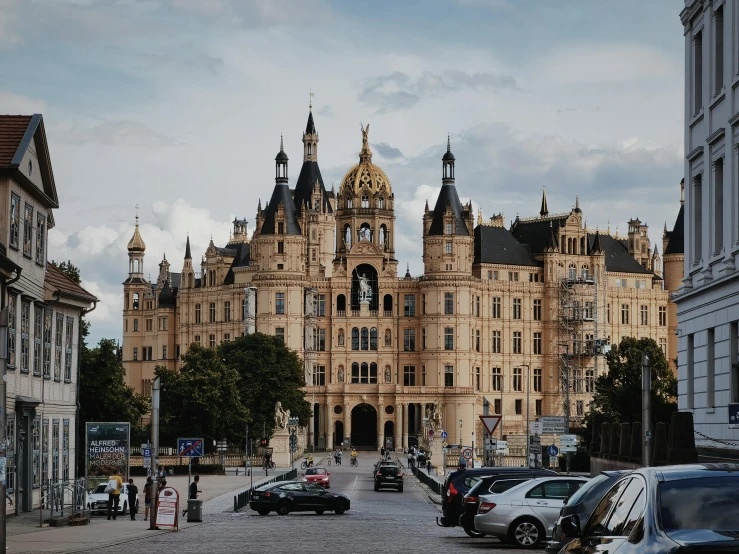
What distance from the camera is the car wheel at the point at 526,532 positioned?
96.6ft

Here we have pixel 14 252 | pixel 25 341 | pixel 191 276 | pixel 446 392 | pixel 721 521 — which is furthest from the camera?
pixel 191 276

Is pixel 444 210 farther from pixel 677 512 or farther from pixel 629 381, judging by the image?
pixel 677 512

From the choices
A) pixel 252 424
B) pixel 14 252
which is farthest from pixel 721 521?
pixel 252 424

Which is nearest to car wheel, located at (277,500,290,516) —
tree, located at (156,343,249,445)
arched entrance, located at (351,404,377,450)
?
tree, located at (156,343,249,445)

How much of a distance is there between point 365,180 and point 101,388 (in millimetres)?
86286

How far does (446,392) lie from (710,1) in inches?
4732

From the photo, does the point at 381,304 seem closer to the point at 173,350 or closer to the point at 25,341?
the point at 173,350

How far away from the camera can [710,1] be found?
34312mm

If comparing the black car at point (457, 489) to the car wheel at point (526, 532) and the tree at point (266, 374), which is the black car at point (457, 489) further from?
the tree at point (266, 374)

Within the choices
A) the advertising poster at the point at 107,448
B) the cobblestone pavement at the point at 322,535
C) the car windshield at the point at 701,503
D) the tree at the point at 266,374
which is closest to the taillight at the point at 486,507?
the cobblestone pavement at the point at 322,535

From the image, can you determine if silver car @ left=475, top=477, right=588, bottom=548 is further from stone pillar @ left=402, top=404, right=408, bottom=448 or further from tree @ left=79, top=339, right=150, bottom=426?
stone pillar @ left=402, top=404, right=408, bottom=448

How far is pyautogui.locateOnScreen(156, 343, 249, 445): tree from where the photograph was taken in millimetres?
103750

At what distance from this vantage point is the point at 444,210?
159 meters

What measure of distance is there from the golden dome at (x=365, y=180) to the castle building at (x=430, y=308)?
0.57ft
